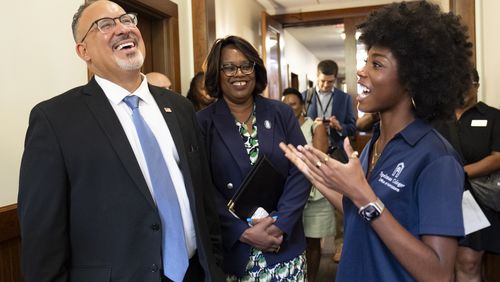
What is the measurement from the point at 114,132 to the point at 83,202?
Answer: 215 millimetres

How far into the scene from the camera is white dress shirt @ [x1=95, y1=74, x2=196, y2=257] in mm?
1351

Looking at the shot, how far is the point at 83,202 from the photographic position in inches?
48.2

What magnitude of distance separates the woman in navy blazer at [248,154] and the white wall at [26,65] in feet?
2.40

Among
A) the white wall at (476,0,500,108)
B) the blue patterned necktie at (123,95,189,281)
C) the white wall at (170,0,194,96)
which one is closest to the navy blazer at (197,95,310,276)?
the blue patterned necktie at (123,95,189,281)

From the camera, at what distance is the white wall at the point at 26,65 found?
1799 millimetres

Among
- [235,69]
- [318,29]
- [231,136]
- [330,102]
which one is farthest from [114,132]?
[318,29]

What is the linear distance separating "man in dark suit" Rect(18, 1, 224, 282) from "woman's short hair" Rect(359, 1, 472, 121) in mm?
717

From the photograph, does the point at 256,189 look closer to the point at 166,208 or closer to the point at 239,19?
the point at 166,208

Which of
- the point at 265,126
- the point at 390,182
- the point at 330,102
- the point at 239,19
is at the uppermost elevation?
the point at 239,19

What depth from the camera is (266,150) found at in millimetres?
1921

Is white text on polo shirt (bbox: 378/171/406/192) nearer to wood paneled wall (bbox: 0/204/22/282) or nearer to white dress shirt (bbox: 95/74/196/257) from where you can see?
white dress shirt (bbox: 95/74/196/257)

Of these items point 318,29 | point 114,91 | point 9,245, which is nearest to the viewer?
point 114,91

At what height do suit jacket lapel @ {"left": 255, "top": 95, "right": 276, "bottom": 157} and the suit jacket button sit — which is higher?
suit jacket lapel @ {"left": 255, "top": 95, "right": 276, "bottom": 157}

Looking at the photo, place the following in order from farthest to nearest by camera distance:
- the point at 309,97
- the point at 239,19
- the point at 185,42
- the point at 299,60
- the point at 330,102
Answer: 1. the point at 299,60
2. the point at 239,19
3. the point at 309,97
4. the point at 330,102
5. the point at 185,42
